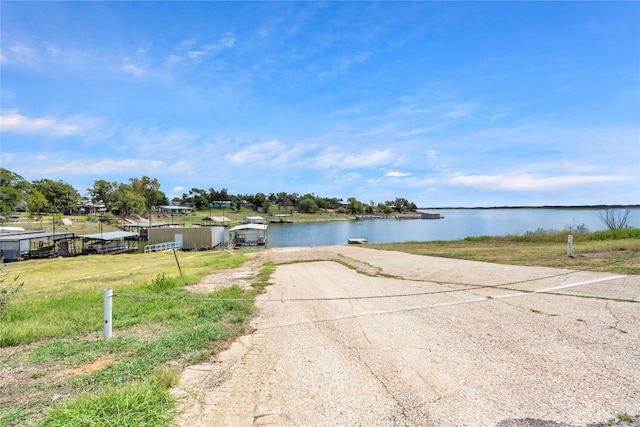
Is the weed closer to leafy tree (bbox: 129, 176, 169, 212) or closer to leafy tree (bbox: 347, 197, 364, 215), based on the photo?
leafy tree (bbox: 129, 176, 169, 212)

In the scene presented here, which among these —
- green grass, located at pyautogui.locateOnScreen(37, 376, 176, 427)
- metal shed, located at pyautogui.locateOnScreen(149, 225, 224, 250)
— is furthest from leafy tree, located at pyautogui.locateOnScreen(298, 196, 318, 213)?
green grass, located at pyautogui.locateOnScreen(37, 376, 176, 427)

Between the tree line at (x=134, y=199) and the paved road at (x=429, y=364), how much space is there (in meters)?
81.6

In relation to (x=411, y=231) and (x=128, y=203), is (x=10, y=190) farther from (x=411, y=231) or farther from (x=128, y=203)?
(x=411, y=231)

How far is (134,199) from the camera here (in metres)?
84.9

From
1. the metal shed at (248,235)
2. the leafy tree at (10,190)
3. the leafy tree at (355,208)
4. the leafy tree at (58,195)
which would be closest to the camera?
the metal shed at (248,235)

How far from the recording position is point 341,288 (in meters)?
9.19

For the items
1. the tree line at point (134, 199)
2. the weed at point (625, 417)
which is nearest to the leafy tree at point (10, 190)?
the tree line at point (134, 199)

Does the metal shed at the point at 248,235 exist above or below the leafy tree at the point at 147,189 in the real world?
below

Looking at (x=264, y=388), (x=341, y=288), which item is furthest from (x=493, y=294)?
(x=264, y=388)

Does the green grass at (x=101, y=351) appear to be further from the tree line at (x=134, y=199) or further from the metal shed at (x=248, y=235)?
the tree line at (x=134, y=199)

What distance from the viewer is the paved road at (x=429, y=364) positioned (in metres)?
2.99

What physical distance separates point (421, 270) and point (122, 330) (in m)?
9.89

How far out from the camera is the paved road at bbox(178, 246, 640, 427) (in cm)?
299

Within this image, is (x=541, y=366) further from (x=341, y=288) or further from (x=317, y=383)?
(x=341, y=288)
